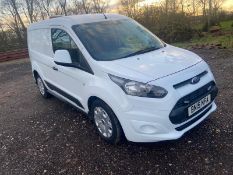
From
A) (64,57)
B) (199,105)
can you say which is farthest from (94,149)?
(199,105)

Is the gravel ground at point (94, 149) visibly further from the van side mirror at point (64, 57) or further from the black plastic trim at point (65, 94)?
the van side mirror at point (64, 57)

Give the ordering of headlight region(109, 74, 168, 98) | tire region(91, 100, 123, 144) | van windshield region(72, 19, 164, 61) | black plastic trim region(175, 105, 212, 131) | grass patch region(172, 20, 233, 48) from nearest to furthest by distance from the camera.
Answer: headlight region(109, 74, 168, 98) → black plastic trim region(175, 105, 212, 131) → tire region(91, 100, 123, 144) → van windshield region(72, 19, 164, 61) → grass patch region(172, 20, 233, 48)

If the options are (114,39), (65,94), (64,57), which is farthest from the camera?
(65,94)

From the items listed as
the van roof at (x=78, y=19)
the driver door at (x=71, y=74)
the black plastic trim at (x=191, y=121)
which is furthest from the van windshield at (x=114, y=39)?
the black plastic trim at (x=191, y=121)

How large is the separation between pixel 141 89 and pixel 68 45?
1.85 m

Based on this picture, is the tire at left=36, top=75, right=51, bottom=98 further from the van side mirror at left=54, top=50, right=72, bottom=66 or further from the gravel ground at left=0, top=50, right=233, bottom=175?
the van side mirror at left=54, top=50, right=72, bottom=66

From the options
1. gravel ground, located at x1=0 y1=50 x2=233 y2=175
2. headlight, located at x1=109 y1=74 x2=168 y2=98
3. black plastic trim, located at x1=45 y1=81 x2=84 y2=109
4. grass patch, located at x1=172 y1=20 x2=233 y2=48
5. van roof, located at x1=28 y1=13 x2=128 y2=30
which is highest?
van roof, located at x1=28 y1=13 x2=128 y2=30

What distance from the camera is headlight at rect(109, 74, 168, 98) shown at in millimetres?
3285

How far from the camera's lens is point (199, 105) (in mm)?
3609

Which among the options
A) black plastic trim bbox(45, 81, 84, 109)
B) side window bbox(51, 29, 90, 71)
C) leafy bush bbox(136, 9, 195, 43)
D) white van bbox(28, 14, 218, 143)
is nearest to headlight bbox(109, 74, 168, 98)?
white van bbox(28, 14, 218, 143)

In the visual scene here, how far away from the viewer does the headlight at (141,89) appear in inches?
129

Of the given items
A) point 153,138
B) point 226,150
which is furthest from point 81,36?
point 226,150

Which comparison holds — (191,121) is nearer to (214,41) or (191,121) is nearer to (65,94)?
(65,94)

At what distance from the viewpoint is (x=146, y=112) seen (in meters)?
3.33
